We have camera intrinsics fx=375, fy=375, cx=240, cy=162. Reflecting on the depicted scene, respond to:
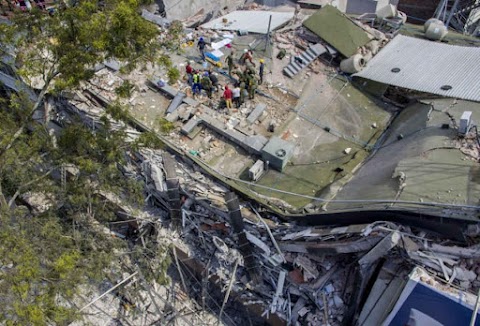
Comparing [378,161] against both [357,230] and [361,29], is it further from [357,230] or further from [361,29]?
[361,29]

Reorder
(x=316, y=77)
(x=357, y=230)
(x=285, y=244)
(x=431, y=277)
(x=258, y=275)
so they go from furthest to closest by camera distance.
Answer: (x=316, y=77) < (x=258, y=275) < (x=285, y=244) < (x=357, y=230) < (x=431, y=277)

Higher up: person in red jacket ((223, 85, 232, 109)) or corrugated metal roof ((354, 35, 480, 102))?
corrugated metal roof ((354, 35, 480, 102))

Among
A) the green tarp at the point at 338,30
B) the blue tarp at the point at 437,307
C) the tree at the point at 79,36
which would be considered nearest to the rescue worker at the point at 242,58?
the green tarp at the point at 338,30

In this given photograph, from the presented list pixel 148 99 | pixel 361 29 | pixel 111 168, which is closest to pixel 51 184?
pixel 111 168

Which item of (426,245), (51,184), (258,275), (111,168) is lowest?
(258,275)

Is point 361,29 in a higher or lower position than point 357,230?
higher

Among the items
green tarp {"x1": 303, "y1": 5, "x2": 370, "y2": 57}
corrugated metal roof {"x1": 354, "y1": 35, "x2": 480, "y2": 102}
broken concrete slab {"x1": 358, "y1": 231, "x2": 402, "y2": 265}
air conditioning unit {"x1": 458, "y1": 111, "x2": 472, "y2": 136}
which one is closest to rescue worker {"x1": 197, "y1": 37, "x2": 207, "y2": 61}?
green tarp {"x1": 303, "y1": 5, "x2": 370, "y2": 57}

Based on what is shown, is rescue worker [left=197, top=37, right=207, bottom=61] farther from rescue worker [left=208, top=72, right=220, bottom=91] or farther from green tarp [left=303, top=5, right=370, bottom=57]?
green tarp [left=303, top=5, right=370, bottom=57]

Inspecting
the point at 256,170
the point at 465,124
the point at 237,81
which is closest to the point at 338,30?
the point at 237,81
